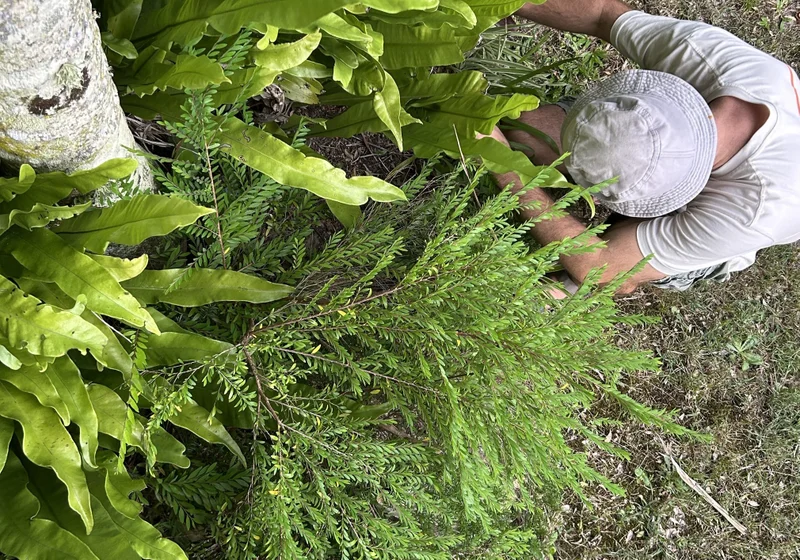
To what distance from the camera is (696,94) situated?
1.38 m

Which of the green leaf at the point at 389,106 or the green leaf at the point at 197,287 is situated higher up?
the green leaf at the point at 389,106

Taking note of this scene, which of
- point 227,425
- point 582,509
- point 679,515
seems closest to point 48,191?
point 227,425

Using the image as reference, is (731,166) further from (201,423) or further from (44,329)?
(44,329)

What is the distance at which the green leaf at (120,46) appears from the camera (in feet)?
3.02

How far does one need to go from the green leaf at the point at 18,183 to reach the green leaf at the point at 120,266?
5.0 inches

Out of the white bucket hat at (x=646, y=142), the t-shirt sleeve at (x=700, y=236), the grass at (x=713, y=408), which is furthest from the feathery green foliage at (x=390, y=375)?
the grass at (x=713, y=408)

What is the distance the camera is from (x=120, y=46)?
93 centimetres

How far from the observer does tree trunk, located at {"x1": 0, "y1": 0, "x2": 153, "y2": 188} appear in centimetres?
59

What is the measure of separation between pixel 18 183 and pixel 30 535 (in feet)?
1.73

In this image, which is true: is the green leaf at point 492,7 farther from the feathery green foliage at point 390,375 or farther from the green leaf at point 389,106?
the feathery green foliage at point 390,375

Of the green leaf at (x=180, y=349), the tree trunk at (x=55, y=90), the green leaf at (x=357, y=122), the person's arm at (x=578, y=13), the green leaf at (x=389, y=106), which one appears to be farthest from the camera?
the person's arm at (x=578, y=13)

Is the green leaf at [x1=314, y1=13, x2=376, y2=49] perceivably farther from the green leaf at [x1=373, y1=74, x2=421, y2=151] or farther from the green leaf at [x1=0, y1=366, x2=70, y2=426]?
the green leaf at [x1=0, y1=366, x2=70, y2=426]

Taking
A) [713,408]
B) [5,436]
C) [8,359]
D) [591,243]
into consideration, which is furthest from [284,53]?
[713,408]

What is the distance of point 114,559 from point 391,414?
621 mm
